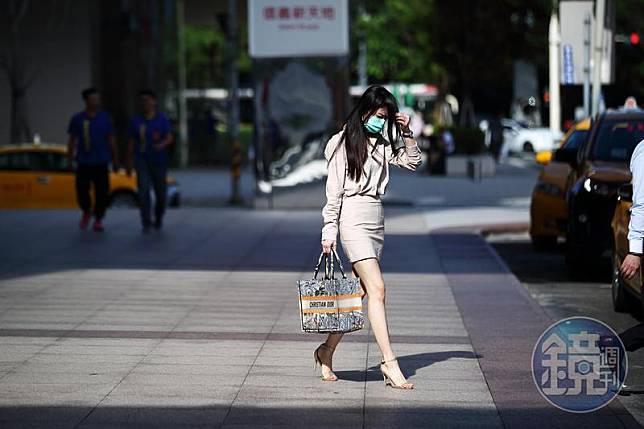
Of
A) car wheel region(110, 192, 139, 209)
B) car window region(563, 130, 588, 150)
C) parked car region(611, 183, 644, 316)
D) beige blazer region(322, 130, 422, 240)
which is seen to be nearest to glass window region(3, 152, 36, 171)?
car wheel region(110, 192, 139, 209)

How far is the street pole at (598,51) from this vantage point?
809 inches

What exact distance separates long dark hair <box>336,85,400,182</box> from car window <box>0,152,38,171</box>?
1617 cm

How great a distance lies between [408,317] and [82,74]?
84.2 feet

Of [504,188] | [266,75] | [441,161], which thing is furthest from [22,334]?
[441,161]

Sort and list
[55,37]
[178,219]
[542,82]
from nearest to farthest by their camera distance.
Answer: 1. [178,219]
2. [55,37]
3. [542,82]

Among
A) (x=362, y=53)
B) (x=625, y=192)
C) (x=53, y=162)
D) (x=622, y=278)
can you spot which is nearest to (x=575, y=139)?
(x=622, y=278)

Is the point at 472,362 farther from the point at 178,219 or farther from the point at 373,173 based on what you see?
the point at 178,219

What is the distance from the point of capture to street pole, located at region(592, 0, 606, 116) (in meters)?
20.5

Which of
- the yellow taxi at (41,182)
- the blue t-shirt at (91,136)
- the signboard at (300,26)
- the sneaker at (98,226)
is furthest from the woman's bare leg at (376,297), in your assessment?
the yellow taxi at (41,182)

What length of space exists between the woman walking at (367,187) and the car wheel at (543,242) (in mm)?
8915

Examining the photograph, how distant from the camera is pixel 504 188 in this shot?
3155 centimetres

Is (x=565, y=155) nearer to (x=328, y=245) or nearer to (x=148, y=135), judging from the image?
(x=148, y=135)

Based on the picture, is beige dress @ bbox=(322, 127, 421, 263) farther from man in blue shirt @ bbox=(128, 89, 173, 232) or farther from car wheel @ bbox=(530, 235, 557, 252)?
man in blue shirt @ bbox=(128, 89, 173, 232)

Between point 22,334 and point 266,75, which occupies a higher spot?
point 266,75
